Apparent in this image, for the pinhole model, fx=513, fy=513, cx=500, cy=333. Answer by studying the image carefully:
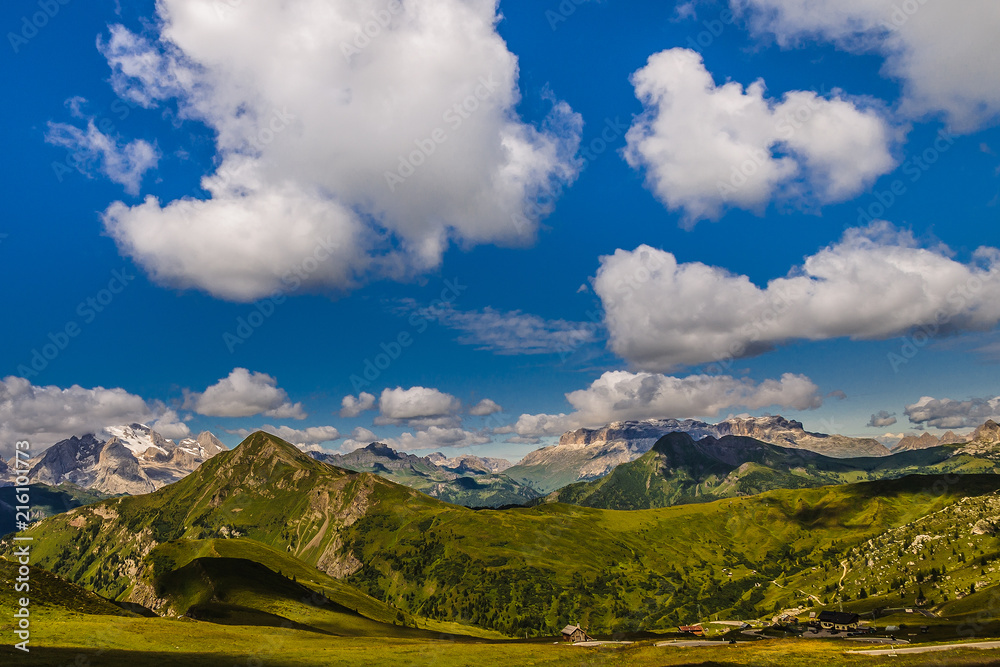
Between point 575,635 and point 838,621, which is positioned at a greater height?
point 575,635

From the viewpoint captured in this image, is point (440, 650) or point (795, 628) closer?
point (440, 650)

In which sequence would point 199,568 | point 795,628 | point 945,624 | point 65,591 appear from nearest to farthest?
1. point 65,591
2. point 945,624
3. point 795,628
4. point 199,568

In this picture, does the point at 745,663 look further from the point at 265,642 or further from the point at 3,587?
the point at 3,587

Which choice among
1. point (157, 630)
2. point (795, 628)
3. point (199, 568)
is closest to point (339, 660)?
point (157, 630)

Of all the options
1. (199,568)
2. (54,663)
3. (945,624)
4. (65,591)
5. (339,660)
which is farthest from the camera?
(199,568)

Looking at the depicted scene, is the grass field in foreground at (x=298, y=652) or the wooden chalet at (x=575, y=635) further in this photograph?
the wooden chalet at (x=575, y=635)

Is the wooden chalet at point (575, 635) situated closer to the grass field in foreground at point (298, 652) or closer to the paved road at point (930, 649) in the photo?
the grass field in foreground at point (298, 652)

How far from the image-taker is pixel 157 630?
85312 mm

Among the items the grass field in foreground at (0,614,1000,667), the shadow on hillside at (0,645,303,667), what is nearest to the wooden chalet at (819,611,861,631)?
the grass field in foreground at (0,614,1000,667)

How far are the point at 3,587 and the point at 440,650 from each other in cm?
7176

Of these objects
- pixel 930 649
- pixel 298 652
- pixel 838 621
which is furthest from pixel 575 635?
pixel 838 621

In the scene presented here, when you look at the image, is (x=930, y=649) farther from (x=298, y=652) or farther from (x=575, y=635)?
(x=298, y=652)

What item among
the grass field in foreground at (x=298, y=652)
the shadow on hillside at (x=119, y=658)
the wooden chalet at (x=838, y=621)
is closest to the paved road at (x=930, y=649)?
the grass field in foreground at (x=298, y=652)

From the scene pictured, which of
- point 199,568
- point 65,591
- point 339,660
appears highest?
point 65,591
